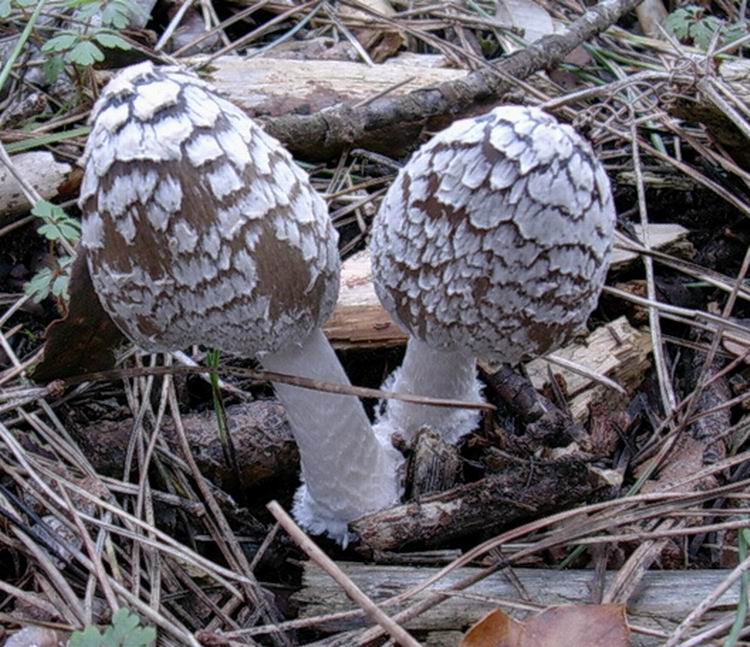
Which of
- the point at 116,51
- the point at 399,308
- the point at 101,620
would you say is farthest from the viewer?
the point at 116,51

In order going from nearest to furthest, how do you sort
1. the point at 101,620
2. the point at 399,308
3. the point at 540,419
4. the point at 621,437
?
the point at 101,620 < the point at 399,308 < the point at 540,419 < the point at 621,437

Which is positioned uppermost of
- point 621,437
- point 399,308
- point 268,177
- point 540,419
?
point 268,177

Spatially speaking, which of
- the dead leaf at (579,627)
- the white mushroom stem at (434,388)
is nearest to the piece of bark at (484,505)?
the white mushroom stem at (434,388)

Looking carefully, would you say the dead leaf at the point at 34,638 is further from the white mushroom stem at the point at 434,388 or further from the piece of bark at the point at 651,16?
the piece of bark at the point at 651,16

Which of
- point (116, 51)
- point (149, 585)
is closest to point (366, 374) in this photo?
point (149, 585)

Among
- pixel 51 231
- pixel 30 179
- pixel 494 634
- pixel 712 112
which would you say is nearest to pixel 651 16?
pixel 712 112

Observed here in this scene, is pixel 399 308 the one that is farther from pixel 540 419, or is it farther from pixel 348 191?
pixel 348 191

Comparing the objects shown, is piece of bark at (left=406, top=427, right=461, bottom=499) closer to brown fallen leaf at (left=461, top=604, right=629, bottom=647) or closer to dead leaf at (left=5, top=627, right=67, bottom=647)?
brown fallen leaf at (left=461, top=604, right=629, bottom=647)

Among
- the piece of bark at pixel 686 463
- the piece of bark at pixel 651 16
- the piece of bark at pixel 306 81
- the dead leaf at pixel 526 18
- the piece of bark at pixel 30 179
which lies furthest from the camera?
the piece of bark at pixel 651 16
